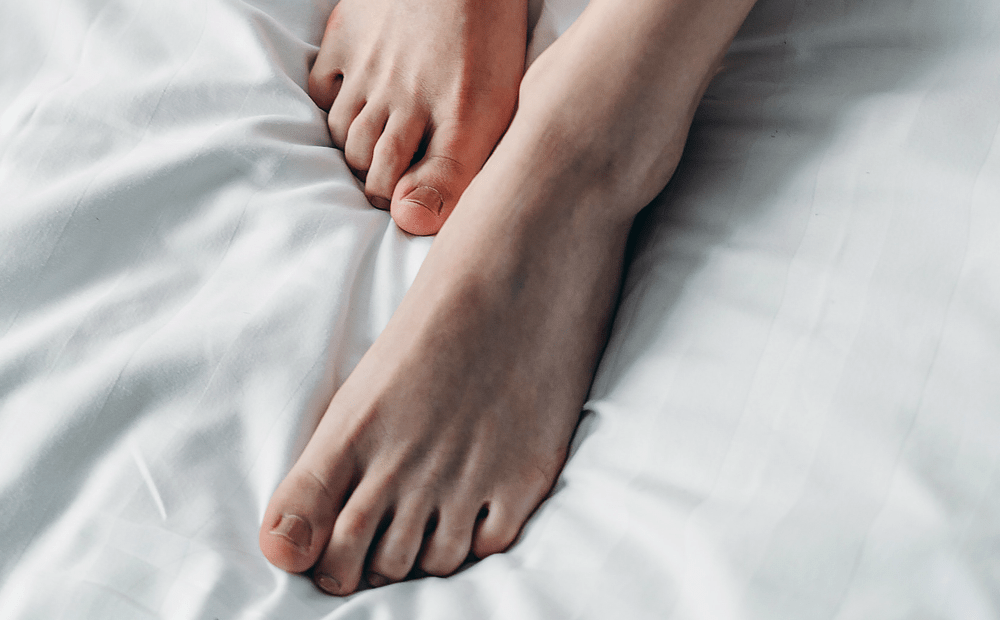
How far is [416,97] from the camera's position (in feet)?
2.52

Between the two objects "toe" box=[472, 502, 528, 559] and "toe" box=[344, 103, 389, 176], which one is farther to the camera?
"toe" box=[344, 103, 389, 176]

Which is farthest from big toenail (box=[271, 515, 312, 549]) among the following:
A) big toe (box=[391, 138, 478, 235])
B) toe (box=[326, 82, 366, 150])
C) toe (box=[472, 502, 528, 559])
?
toe (box=[326, 82, 366, 150])

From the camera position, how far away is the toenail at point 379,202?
2.30 ft

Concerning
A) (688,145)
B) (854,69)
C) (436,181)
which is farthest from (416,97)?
(854,69)

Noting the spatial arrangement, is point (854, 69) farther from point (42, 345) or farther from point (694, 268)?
point (42, 345)

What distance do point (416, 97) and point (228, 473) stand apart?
1.44 ft

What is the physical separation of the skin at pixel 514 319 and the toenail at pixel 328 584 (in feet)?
0.07

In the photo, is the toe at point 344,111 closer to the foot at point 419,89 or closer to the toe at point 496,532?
the foot at point 419,89

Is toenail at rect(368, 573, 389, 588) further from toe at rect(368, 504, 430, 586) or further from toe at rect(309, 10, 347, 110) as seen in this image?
toe at rect(309, 10, 347, 110)

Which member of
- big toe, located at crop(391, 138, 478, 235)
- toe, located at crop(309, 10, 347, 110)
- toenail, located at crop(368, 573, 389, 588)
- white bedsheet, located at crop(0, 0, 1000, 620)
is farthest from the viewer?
toe, located at crop(309, 10, 347, 110)

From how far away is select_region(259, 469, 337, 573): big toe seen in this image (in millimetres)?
477

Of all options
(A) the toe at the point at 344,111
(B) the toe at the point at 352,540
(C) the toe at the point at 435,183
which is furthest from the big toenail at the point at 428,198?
(B) the toe at the point at 352,540

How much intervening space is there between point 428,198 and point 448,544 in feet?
1.00

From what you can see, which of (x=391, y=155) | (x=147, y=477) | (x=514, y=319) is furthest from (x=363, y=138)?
(x=147, y=477)
